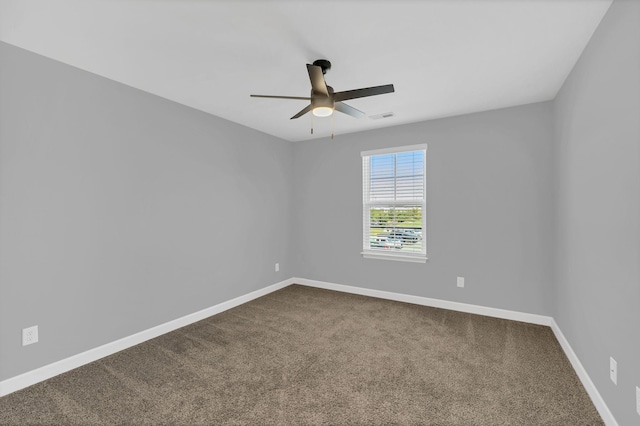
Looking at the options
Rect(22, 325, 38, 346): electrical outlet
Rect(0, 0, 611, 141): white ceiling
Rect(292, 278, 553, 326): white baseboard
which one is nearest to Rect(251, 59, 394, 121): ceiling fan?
Rect(0, 0, 611, 141): white ceiling

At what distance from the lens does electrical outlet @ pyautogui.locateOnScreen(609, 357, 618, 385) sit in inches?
66.0

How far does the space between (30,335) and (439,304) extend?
4261 millimetres

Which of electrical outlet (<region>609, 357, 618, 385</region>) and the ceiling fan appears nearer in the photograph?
electrical outlet (<region>609, 357, 618, 385</region>)

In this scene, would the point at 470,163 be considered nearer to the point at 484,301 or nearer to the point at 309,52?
the point at 484,301

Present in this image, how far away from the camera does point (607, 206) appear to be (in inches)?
70.2

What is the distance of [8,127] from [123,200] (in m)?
0.94

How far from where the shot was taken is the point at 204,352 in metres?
2.74

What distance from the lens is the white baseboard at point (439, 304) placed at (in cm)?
341

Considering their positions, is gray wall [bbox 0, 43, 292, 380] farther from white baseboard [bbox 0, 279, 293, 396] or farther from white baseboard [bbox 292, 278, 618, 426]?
white baseboard [bbox 292, 278, 618, 426]

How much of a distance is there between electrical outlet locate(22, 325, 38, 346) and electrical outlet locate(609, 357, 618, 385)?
401 cm

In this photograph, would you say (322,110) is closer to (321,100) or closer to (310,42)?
(321,100)

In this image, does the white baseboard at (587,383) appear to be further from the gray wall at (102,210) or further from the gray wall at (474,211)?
the gray wall at (102,210)

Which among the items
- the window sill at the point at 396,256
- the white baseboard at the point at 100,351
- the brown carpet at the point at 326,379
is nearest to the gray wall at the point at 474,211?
the window sill at the point at 396,256

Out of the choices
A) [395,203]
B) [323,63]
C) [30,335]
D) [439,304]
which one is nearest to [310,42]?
[323,63]
